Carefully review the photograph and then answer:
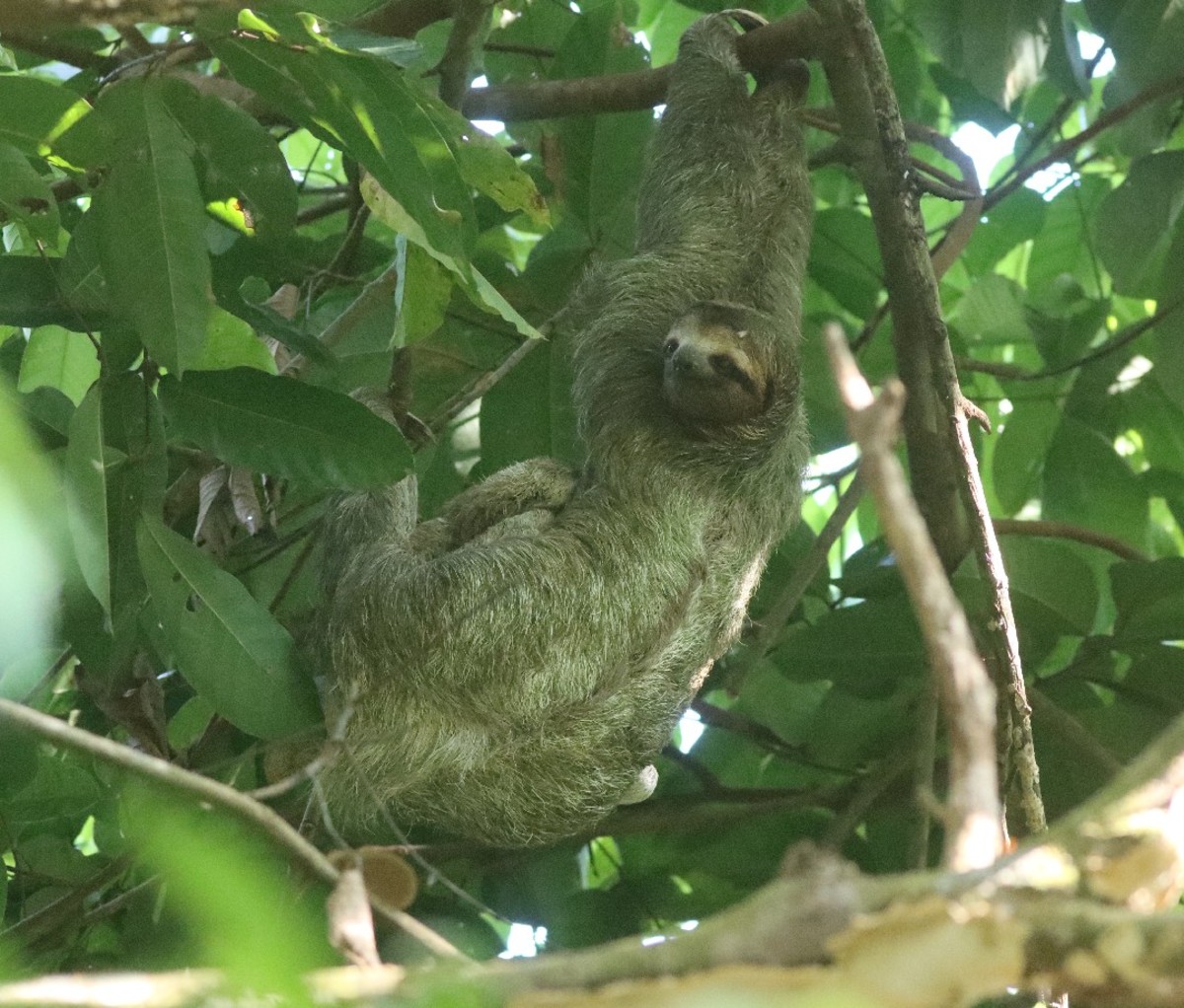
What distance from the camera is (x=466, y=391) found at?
19.1ft

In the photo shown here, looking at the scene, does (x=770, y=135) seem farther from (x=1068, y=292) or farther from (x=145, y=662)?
(x=145, y=662)

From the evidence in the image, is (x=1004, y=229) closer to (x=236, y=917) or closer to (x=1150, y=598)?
(x=1150, y=598)

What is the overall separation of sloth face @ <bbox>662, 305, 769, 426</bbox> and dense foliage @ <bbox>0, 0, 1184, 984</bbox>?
2.39ft

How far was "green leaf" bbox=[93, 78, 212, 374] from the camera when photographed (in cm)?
355

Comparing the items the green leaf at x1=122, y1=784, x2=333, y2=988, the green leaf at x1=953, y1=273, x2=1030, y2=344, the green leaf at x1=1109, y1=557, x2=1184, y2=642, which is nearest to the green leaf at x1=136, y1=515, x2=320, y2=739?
the green leaf at x1=122, y1=784, x2=333, y2=988

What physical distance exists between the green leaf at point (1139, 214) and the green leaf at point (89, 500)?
13.0 ft

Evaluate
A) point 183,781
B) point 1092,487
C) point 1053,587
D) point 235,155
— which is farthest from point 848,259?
point 183,781

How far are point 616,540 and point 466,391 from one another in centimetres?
105

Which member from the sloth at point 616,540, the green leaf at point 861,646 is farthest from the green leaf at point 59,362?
the green leaf at point 861,646

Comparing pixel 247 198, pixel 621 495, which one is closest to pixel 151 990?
pixel 247 198

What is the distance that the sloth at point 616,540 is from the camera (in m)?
4.79

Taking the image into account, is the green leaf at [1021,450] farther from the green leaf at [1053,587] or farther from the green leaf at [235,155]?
the green leaf at [235,155]

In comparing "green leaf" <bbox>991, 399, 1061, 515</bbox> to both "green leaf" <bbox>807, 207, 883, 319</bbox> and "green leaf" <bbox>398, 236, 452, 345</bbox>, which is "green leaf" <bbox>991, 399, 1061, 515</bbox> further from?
"green leaf" <bbox>398, 236, 452, 345</bbox>

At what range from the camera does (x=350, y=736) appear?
4.71 m
